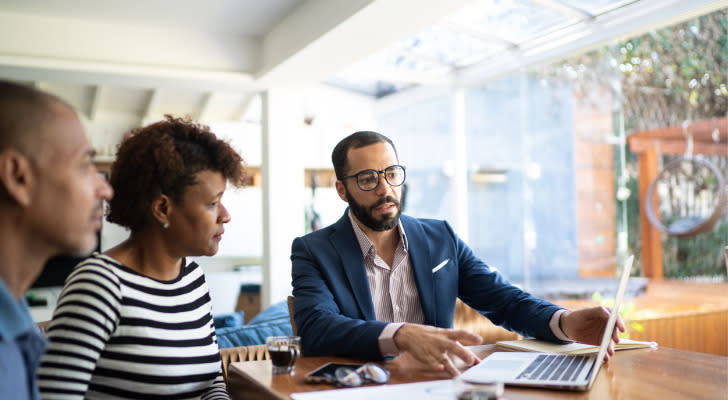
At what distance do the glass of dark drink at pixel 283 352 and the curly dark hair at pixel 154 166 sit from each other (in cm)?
41

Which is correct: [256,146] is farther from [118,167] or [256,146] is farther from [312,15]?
[118,167]

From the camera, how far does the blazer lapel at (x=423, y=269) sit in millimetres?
1916

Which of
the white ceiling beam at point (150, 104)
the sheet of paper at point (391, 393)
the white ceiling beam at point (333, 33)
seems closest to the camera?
the sheet of paper at point (391, 393)

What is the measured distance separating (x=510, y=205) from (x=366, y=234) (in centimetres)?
404

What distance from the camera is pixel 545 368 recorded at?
1.32 meters

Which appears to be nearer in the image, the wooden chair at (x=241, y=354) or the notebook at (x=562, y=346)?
the notebook at (x=562, y=346)

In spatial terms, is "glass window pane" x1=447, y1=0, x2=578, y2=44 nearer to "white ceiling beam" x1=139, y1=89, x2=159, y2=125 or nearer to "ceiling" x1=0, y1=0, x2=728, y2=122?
"ceiling" x1=0, y1=0, x2=728, y2=122

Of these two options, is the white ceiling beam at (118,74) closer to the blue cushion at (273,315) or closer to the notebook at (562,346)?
the blue cushion at (273,315)

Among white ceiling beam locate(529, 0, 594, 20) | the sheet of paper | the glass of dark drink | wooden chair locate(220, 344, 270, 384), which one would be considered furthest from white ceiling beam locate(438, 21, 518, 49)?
the sheet of paper

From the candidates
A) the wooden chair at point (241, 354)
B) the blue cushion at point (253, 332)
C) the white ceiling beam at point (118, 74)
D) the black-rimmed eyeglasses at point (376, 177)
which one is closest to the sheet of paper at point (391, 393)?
the black-rimmed eyeglasses at point (376, 177)

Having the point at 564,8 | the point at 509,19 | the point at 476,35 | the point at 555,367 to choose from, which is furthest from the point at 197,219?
the point at 476,35

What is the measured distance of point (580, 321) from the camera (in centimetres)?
157

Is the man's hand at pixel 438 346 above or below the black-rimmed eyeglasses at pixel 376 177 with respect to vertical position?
below

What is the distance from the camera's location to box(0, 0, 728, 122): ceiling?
3.94 m
